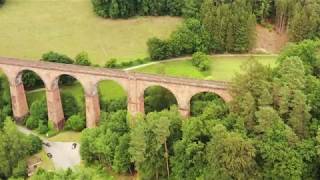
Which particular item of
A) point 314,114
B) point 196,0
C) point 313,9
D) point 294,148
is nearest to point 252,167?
point 294,148

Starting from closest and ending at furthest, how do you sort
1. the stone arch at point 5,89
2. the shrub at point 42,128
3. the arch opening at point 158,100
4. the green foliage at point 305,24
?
the arch opening at point 158,100, the shrub at point 42,128, the stone arch at point 5,89, the green foliage at point 305,24

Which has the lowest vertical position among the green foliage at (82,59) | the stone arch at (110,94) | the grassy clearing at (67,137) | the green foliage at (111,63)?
the grassy clearing at (67,137)

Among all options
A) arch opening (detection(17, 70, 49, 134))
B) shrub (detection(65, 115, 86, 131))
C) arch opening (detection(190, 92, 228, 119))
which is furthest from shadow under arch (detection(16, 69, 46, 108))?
arch opening (detection(190, 92, 228, 119))

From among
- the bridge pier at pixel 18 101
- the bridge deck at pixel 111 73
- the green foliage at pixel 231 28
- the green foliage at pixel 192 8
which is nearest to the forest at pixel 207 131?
the bridge pier at pixel 18 101

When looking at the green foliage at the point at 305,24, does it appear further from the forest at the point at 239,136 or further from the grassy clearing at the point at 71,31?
the forest at the point at 239,136

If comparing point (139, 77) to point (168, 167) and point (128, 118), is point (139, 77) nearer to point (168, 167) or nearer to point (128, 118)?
point (128, 118)

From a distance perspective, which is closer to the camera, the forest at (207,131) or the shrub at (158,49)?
the forest at (207,131)

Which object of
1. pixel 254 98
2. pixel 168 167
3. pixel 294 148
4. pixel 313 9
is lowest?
pixel 168 167
